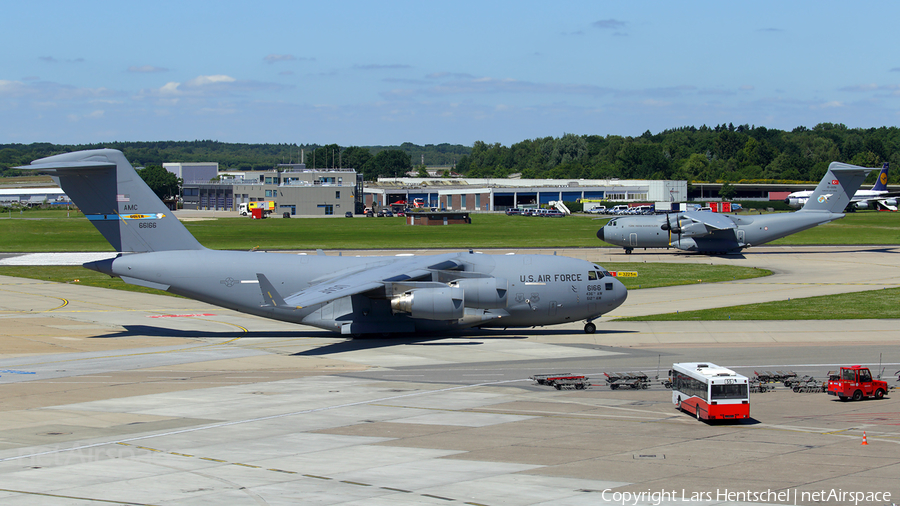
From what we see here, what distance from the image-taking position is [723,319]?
137 ft

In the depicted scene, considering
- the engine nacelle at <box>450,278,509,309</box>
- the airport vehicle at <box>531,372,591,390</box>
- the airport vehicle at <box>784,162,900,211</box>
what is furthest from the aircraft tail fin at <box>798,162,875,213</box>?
the airport vehicle at <box>784,162,900,211</box>

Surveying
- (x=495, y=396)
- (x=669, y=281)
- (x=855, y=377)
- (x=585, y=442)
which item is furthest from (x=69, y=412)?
(x=669, y=281)

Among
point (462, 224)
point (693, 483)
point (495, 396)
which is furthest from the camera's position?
point (462, 224)

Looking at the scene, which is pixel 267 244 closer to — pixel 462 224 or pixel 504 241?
pixel 504 241

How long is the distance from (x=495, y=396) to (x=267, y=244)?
6852 centimetres

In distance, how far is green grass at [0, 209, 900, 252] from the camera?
292 feet

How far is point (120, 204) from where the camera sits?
37250 millimetres

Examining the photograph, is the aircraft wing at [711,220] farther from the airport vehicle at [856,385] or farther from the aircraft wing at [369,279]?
the airport vehicle at [856,385]

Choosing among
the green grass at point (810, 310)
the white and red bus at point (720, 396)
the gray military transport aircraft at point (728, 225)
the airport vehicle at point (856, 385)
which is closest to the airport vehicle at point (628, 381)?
the white and red bus at point (720, 396)

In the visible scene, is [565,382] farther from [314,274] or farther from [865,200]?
[865,200]

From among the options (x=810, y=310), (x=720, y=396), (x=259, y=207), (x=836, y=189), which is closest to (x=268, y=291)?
(x=720, y=396)

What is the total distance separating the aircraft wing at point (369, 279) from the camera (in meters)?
31.1

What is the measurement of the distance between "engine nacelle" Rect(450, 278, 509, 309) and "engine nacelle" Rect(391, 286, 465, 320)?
1.02 m

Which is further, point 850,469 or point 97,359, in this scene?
point 97,359
